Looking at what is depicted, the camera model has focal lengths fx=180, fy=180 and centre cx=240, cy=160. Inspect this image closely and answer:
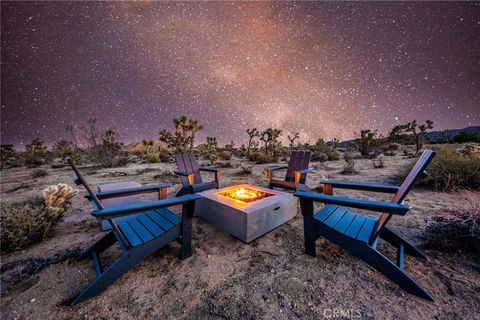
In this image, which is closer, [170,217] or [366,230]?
[366,230]

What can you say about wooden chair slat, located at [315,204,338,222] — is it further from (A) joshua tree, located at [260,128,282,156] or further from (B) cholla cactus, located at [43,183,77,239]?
(A) joshua tree, located at [260,128,282,156]

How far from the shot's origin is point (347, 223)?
7.62 ft

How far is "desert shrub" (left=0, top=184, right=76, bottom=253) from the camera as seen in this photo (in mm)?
2607

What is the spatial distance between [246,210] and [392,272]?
174 cm

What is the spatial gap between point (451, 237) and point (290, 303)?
2521 millimetres

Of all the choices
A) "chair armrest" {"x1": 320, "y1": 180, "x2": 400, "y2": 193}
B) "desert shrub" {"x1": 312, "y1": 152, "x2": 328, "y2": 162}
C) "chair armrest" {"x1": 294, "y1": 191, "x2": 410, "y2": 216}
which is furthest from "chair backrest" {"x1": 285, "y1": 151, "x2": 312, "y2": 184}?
"desert shrub" {"x1": 312, "y1": 152, "x2": 328, "y2": 162}

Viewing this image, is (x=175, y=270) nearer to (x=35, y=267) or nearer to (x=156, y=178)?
(x=35, y=267)

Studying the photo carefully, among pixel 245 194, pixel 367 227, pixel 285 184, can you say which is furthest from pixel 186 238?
pixel 285 184

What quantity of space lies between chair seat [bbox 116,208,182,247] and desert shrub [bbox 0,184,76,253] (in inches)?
60.4

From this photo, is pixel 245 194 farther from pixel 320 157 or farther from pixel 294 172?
pixel 320 157

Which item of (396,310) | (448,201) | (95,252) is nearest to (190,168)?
(95,252)

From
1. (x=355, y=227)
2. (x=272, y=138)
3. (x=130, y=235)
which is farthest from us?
(x=272, y=138)

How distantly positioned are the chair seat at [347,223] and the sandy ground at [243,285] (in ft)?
1.64

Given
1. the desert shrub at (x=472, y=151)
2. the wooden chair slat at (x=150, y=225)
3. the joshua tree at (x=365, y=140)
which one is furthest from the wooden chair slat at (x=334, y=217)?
the joshua tree at (x=365, y=140)
